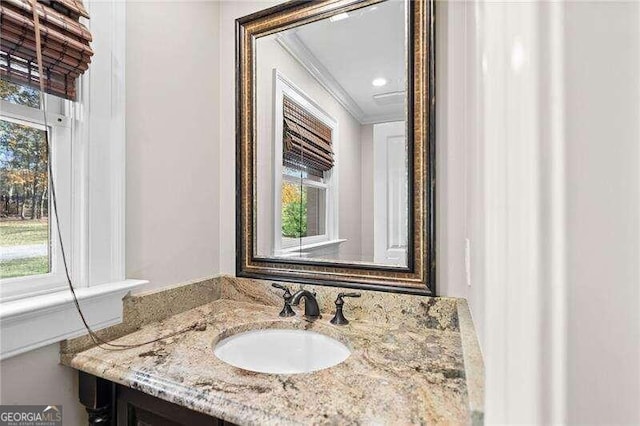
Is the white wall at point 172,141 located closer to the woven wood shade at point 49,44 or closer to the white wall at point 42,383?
the woven wood shade at point 49,44

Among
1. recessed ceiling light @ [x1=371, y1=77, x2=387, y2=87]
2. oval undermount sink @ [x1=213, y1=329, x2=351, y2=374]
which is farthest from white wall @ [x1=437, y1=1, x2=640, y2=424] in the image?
recessed ceiling light @ [x1=371, y1=77, x2=387, y2=87]

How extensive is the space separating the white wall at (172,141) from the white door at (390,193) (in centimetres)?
72

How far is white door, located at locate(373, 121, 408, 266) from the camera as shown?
1.20 m

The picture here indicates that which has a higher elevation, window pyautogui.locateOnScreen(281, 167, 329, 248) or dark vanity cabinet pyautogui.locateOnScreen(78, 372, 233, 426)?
window pyautogui.locateOnScreen(281, 167, 329, 248)

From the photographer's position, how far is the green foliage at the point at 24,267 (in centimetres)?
90

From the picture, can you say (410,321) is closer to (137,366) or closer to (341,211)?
(341,211)

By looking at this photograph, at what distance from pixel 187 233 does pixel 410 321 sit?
0.91 metres

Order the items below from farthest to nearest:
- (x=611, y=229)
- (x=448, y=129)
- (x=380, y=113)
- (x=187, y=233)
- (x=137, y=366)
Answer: (x=187, y=233), (x=380, y=113), (x=448, y=129), (x=137, y=366), (x=611, y=229)

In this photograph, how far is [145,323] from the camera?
120 centimetres

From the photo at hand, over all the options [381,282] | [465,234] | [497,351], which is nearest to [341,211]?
[381,282]

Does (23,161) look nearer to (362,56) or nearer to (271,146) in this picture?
(271,146)

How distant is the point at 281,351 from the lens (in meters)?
1.19

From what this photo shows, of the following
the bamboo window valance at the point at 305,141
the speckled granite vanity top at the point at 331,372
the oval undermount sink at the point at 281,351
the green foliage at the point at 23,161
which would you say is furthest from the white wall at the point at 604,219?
the green foliage at the point at 23,161

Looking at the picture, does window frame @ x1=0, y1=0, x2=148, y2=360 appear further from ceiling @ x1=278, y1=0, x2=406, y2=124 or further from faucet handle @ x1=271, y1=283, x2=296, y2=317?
ceiling @ x1=278, y1=0, x2=406, y2=124
